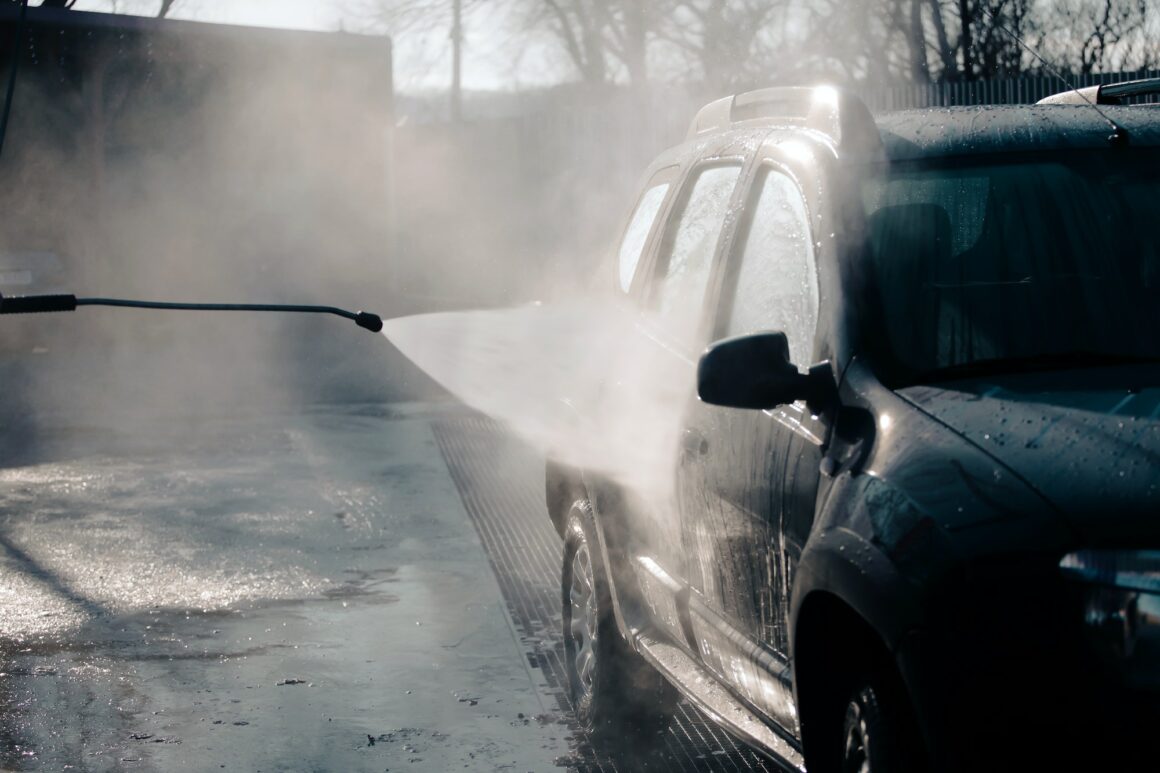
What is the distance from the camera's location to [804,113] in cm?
409

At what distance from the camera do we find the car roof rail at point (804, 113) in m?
3.61

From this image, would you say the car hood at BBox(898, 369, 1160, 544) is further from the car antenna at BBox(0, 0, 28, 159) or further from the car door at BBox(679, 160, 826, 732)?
the car antenna at BBox(0, 0, 28, 159)

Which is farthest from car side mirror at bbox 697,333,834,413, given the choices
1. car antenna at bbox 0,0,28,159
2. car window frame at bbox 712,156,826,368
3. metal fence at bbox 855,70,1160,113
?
metal fence at bbox 855,70,1160,113

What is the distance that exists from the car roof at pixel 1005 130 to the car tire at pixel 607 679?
5.53ft

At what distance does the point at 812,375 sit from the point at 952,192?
74cm

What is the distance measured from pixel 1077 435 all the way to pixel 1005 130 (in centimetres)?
133

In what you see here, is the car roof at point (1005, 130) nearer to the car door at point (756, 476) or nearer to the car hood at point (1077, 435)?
the car door at point (756, 476)

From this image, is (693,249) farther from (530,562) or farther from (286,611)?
(530,562)

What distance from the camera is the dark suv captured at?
2.43m

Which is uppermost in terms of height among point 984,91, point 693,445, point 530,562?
point 984,91

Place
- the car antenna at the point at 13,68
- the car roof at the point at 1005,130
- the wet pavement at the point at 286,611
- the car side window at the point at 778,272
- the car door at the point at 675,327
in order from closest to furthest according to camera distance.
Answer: the car side window at the point at 778,272 < the car roof at the point at 1005,130 < the car door at the point at 675,327 < the car antenna at the point at 13,68 < the wet pavement at the point at 286,611

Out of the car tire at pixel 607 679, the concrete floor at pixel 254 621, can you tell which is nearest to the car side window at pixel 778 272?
the car tire at pixel 607 679

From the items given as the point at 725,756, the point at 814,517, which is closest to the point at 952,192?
the point at 814,517

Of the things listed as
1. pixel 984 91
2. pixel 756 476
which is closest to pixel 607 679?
pixel 756 476
